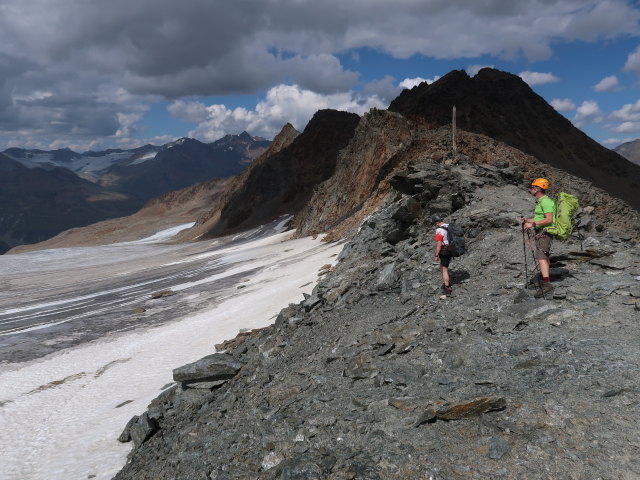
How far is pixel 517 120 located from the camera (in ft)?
204

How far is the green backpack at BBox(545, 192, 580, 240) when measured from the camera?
8070 millimetres

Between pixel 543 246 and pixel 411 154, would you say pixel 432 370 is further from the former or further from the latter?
pixel 411 154

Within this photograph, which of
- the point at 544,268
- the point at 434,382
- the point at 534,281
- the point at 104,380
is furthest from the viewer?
the point at 104,380

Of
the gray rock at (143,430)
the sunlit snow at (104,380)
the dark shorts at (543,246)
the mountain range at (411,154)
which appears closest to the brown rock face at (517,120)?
the mountain range at (411,154)

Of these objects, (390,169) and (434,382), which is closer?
(434,382)

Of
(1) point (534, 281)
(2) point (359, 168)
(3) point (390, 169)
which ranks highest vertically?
(2) point (359, 168)

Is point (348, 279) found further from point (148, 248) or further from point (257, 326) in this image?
point (148, 248)

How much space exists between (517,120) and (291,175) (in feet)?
115

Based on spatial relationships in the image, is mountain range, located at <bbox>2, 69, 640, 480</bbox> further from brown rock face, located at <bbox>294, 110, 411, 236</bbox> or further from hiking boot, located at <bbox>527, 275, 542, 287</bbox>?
brown rock face, located at <bbox>294, 110, 411, 236</bbox>

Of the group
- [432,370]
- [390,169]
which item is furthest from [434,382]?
[390,169]

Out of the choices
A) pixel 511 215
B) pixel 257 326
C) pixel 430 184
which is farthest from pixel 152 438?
pixel 430 184

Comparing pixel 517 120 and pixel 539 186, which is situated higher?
pixel 517 120

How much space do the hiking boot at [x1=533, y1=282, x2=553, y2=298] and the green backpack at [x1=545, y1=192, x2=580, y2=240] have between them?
866 millimetres

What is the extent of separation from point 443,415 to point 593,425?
150 centimetres
